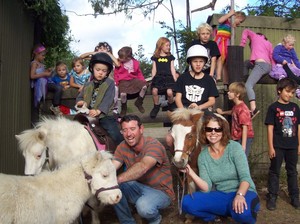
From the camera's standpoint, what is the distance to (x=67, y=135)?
5617 mm

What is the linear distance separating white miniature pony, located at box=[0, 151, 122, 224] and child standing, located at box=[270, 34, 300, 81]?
5007mm

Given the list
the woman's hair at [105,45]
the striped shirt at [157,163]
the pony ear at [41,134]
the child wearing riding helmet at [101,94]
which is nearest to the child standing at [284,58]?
the woman's hair at [105,45]

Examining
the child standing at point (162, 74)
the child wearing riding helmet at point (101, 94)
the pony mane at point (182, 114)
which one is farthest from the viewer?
the child standing at point (162, 74)

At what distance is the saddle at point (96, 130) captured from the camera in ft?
19.6

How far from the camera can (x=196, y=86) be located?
643 centimetres

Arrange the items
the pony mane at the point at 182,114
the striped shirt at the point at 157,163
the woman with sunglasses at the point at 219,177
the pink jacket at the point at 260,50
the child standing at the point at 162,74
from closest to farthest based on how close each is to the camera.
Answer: the woman with sunglasses at the point at 219,177, the striped shirt at the point at 157,163, the pony mane at the point at 182,114, the child standing at the point at 162,74, the pink jacket at the point at 260,50

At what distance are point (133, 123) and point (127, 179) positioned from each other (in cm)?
71

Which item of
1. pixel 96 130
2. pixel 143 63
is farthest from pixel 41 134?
pixel 143 63

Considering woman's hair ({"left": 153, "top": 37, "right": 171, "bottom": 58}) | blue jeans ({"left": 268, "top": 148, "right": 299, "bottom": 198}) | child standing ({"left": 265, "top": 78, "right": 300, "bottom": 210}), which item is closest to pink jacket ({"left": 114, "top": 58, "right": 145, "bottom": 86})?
woman's hair ({"left": 153, "top": 37, "right": 171, "bottom": 58})

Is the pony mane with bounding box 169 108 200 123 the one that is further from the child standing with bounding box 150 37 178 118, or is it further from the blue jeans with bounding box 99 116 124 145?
the child standing with bounding box 150 37 178 118

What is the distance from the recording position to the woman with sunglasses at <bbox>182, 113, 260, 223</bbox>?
4836 mm

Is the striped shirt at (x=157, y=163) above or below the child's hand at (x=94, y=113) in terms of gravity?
below

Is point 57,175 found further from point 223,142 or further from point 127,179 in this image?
point 223,142

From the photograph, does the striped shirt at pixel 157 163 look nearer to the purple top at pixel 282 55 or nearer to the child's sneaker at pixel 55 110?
the child's sneaker at pixel 55 110
